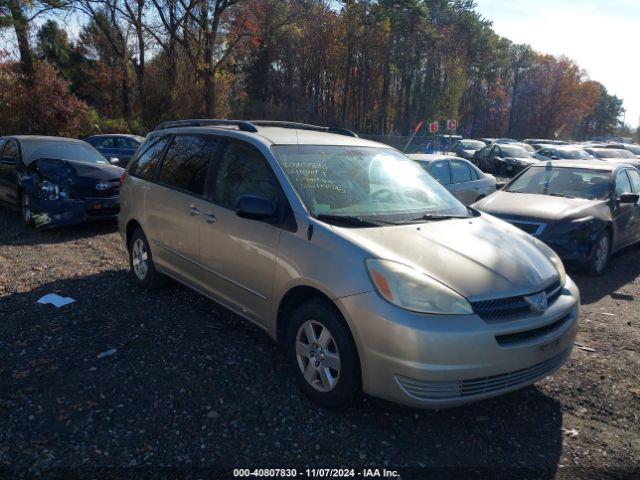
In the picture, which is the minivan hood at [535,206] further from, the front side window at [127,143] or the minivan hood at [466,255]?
the front side window at [127,143]

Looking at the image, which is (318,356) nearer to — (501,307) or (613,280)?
(501,307)

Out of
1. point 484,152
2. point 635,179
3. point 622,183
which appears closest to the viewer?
point 622,183

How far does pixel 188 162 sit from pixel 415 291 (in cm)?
287

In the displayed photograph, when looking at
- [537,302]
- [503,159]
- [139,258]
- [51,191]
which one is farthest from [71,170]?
[503,159]

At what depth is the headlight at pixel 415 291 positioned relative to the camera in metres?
3.03

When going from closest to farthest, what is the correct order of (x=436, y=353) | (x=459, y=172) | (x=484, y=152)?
(x=436, y=353) → (x=459, y=172) → (x=484, y=152)

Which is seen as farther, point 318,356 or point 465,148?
point 465,148

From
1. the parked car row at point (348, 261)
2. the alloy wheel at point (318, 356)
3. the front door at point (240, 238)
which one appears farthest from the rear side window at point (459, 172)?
the alloy wheel at point (318, 356)

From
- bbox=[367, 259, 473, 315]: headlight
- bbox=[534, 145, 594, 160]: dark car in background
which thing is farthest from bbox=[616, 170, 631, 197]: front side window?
bbox=[534, 145, 594, 160]: dark car in background

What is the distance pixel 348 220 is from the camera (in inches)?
144

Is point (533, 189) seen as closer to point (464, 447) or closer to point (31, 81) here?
point (464, 447)

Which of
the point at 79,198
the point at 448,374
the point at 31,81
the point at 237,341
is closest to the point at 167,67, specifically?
the point at 31,81

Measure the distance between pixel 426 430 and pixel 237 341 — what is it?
182 cm

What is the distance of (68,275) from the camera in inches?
247
